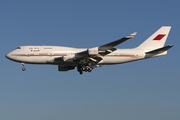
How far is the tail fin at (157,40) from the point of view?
62562 mm

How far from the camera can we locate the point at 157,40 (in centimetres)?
6316

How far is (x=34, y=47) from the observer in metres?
58.3

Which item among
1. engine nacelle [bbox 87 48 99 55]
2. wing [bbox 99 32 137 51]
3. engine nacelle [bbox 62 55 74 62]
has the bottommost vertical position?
engine nacelle [bbox 62 55 74 62]

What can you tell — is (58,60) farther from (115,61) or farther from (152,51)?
(152,51)

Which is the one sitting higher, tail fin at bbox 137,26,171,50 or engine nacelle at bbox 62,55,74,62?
tail fin at bbox 137,26,171,50

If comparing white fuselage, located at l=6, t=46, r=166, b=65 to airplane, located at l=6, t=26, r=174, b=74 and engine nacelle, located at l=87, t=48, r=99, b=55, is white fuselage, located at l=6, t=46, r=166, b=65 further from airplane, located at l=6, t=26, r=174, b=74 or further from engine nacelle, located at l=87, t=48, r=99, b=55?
engine nacelle, located at l=87, t=48, r=99, b=55

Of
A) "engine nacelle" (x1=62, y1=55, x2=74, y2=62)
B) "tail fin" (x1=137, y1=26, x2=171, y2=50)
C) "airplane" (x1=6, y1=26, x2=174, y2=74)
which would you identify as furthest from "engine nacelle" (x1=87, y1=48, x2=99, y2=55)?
"tail fin" (x1=137, y1=26, x2=171, y2=50)

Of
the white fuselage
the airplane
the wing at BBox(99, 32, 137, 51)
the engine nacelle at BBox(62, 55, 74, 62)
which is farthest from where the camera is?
the white fuselage

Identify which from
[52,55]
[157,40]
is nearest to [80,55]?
[52,55]

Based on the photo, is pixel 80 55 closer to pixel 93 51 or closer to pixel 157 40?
pixel 93 51

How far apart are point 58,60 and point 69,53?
2.50m

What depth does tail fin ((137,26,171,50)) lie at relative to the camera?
6256 centimetres

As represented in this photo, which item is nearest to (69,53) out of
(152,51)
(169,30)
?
(152,51)

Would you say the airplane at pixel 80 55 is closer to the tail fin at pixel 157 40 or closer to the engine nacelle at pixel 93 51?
the engine nacelle at pixel 93 51
